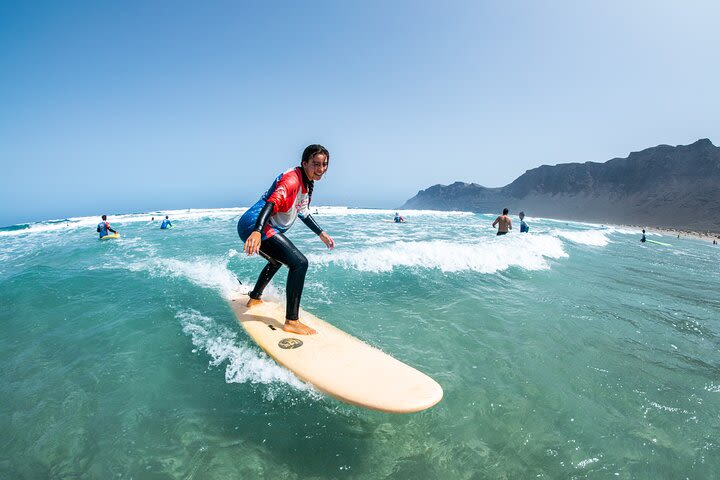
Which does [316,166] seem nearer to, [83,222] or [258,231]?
[258,231]

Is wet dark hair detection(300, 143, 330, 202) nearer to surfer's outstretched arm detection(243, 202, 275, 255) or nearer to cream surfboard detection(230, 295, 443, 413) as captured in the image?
surfer's outstretched arm detection(243, 202, 275, 255)

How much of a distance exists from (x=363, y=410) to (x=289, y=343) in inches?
49.2

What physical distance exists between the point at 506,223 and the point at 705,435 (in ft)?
42.5

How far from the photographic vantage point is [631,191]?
8538 centimetres

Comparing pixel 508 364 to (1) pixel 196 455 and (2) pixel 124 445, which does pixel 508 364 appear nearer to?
(1) pixel 196 455

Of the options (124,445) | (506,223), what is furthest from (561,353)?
(506,223)

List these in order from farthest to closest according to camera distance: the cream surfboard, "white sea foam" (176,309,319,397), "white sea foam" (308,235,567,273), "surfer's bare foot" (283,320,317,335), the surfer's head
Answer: "white sea foam" (308,235,567,273)
"surfer's bare foot" (283,320,317,335)
the surfer's head
"white sea foam" (176,309,319,397)
the cream surfboard

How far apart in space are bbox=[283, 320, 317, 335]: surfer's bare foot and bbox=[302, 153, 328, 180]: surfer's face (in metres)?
1.92

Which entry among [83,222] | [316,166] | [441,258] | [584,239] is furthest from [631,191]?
[83,222]

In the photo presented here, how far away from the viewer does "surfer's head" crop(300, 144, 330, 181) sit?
378cm

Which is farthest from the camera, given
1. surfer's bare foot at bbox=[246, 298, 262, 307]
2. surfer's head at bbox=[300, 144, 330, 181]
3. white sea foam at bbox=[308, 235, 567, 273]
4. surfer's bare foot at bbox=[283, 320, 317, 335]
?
white sea foam at bbox=[308, 235, 567, 273]

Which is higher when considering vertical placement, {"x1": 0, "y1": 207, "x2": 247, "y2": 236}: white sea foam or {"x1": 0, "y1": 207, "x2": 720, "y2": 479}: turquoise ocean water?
{"x1": 0, "y1": 207, "x2": 247, "y2": 236}: white sea foam

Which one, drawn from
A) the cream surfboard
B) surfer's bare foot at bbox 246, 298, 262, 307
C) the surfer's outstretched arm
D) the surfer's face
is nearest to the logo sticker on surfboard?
the cream surfboard

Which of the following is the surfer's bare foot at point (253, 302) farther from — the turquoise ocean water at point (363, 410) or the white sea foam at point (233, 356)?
the white sea foam at point (233, 356)
